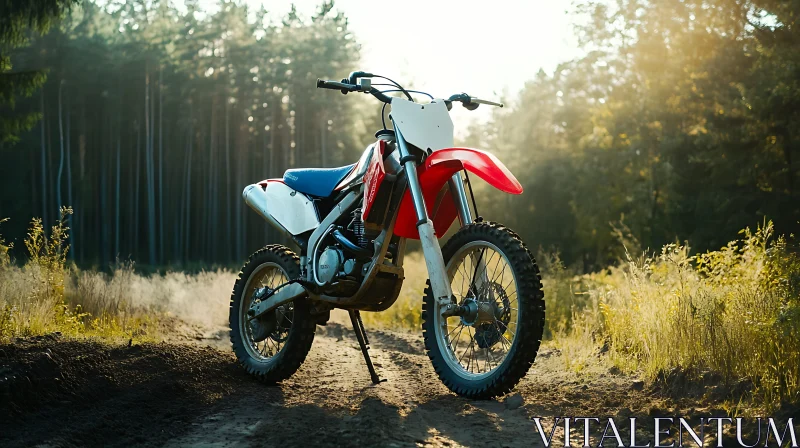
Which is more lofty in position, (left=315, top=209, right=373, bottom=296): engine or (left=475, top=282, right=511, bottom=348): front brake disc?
(left=315, top=209, right=373, bottom=296): engine

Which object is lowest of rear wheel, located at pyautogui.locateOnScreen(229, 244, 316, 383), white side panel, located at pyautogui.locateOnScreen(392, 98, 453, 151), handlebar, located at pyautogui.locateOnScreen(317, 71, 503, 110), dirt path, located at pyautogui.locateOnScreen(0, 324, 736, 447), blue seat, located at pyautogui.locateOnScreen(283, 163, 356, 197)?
dirt path, located at pyautogui.locateOnScreen(0, 324, 736, 447)

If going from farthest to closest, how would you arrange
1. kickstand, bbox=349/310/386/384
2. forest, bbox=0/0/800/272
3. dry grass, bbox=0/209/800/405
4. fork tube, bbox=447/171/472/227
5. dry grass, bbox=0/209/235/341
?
forest, bbox=0/0/800/272, dry grass, bbox=0/209/235/341, kickstand, bbox=349/310/386/384, fork tube, bbox=447/171/472/227, dry grass, bbox=0/209/800/405

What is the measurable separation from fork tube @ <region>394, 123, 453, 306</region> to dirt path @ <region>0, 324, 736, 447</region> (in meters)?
0.70

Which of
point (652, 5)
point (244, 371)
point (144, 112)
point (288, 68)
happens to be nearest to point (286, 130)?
point (288, 68)

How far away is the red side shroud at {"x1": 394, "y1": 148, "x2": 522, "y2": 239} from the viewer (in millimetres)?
4238

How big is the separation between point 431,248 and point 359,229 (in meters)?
0.93

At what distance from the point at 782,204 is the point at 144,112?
33.6 m

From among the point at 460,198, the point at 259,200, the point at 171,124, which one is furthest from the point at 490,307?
the point at 171,124

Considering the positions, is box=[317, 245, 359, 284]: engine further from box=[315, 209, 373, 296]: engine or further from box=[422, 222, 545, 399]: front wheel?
box=[422, 222, 545, 399]: front wheel

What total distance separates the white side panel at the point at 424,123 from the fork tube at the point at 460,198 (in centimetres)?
25

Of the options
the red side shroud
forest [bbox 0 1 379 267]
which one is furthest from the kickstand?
forest [bbox 0 1 379 267]

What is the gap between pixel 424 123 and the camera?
4703 mm

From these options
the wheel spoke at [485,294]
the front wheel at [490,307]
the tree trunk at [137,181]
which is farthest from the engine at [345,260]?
the tree trunk at [137,181]

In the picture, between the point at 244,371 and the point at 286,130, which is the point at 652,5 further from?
the point at 286,130
